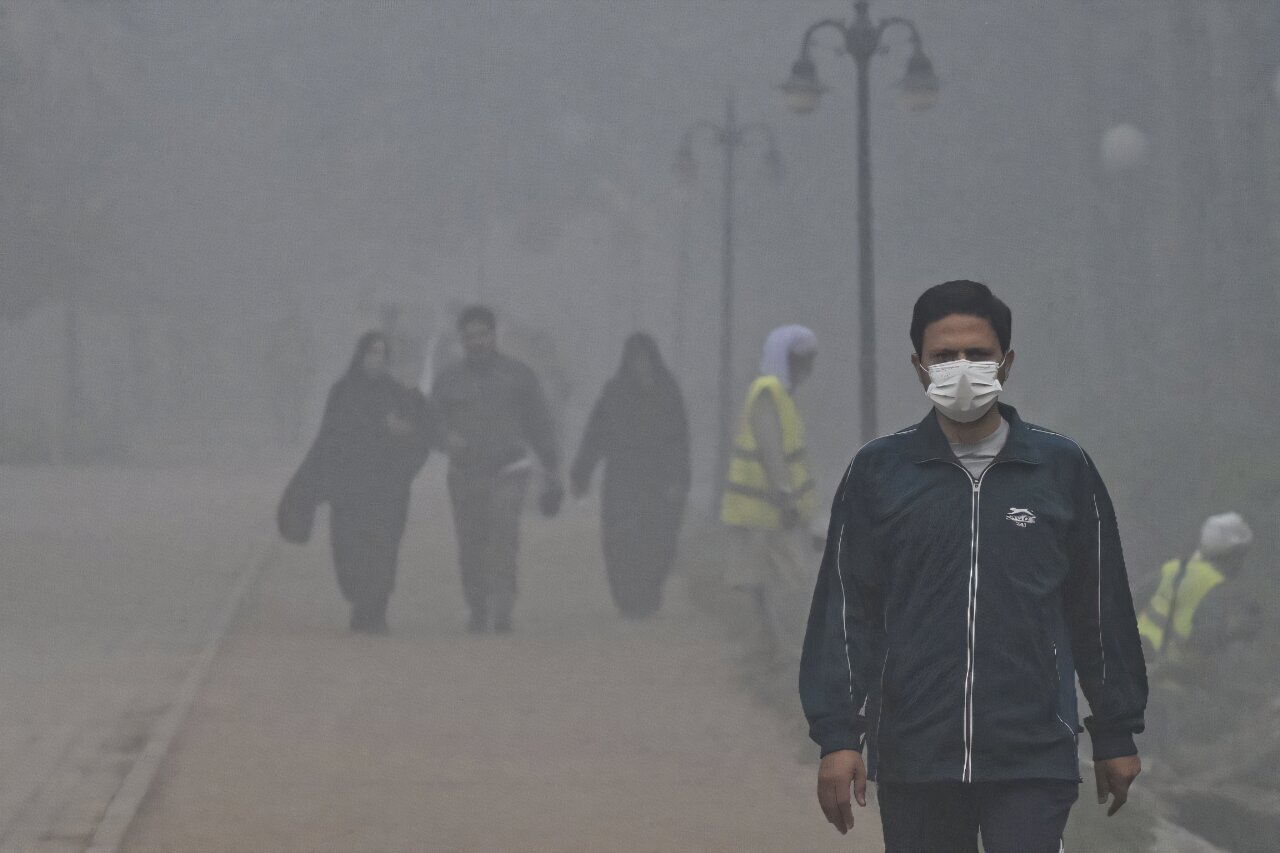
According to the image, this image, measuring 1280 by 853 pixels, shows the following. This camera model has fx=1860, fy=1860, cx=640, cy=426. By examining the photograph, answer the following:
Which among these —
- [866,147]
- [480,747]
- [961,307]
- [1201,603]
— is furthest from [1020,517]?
[866,147]

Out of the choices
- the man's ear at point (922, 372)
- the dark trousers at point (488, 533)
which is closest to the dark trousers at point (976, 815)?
the man's ear at point (922, 372)

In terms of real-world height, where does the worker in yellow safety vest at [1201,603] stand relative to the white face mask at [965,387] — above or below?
below

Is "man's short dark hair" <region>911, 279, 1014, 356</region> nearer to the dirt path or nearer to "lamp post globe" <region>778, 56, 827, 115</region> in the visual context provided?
the dirt path

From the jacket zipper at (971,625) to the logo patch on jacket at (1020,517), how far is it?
5cm

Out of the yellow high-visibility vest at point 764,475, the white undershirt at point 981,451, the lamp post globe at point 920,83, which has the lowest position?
the yellow high-visibility vest at point 764,475

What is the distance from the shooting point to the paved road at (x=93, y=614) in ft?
22.8

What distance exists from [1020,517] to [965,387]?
0.24 m

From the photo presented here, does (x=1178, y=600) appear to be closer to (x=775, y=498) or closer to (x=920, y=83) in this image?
(x=775, y=498)

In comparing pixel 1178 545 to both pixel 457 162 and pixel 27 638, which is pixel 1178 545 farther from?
pixel 457 162

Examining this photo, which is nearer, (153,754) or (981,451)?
(981,451)

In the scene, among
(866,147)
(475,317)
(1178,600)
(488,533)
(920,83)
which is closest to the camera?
(1178,600)

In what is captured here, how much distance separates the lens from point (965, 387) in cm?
302

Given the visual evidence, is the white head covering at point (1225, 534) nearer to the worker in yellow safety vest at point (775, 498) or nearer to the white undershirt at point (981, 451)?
the worker in yellow safety vest at point (775, 498)

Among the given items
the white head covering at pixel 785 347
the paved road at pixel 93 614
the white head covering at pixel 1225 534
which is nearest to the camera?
the paved road at pixel 93 614
